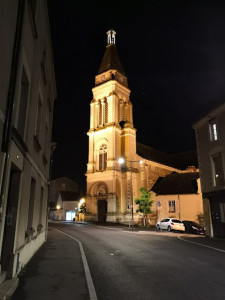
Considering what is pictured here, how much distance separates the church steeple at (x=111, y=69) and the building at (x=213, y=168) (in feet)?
99.9

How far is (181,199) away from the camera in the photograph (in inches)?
1280

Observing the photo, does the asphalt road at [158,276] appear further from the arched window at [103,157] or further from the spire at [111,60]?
the spire at [111,60]

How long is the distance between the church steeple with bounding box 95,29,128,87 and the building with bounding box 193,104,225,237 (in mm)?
30462

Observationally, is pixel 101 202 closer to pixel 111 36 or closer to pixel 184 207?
pixel 184 207

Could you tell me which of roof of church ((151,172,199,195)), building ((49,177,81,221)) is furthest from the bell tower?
building ((49,177,81,221))

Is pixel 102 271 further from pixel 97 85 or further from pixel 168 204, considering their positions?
pixel 97 85

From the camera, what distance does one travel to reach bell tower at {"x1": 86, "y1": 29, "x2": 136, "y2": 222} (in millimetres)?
38719

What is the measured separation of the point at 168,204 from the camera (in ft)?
110

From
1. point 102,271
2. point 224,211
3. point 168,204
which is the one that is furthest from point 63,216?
point 102,271

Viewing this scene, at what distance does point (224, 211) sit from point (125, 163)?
24.8 m

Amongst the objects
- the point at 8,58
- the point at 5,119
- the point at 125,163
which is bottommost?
the point at 5,119

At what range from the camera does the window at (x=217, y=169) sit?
17250 mm

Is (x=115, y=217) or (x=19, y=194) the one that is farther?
(x=115, y=217)

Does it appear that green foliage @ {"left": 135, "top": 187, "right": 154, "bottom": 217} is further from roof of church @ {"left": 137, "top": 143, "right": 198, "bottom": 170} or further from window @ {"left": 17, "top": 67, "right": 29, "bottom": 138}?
window @ {"left": 17, "top": 67, "right": 29, "bottom": 138}
